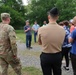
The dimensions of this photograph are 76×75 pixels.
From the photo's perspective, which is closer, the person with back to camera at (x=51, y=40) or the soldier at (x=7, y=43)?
the person with back to camera at (x=51, y=40)

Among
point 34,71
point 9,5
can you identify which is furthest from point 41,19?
point 34,71

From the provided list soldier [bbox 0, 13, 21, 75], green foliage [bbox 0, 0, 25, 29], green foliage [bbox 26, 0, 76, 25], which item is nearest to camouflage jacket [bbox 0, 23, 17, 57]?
soldier [bbox 0, 13, 21, 75]

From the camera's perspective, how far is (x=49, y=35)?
15.6ft

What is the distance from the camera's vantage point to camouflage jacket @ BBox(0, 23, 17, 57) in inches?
234

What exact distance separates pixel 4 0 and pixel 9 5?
11.9 feet

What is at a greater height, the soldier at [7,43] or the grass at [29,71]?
the soldier at [7,43]

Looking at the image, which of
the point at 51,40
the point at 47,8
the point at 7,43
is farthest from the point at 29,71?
the point at 47,8

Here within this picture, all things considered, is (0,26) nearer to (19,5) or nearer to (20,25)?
(20,25)

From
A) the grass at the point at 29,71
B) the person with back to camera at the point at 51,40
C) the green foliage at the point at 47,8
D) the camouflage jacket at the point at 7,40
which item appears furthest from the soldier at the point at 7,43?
the green foliage at the point at 47,8

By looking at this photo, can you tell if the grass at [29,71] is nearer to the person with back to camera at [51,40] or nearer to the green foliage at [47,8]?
the person with back to camera at [51,40]

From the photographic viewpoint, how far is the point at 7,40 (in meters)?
6.05

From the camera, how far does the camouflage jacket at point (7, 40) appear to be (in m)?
5.95

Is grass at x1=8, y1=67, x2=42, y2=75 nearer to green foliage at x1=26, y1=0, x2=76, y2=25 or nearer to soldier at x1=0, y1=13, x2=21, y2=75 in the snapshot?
soldier at x1=0, y1=13, x2=21, y2=75

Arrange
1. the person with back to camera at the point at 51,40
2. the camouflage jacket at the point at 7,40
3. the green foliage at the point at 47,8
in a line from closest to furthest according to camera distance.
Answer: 1. the person with back to camera at the point at 51,40
2. the camouflage jacket at the point at 7,40
3. the green foliage at the point at 47,8
